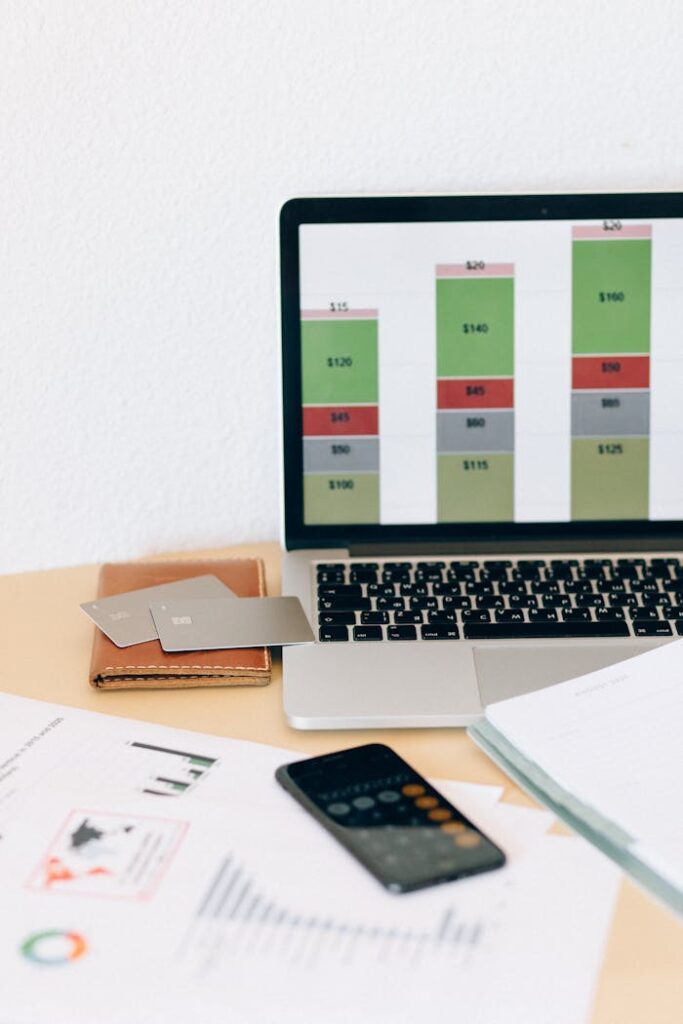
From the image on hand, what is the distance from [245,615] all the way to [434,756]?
0.20 m

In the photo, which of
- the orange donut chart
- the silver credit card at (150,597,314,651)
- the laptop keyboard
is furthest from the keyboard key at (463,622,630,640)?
the orange donut chart

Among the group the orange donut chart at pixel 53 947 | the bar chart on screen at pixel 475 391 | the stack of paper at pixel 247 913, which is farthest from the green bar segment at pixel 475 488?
the orange donut chart at pixel 53 947

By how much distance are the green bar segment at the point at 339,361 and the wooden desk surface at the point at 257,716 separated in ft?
0.51

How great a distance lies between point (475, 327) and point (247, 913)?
Answer: 507 millimetres

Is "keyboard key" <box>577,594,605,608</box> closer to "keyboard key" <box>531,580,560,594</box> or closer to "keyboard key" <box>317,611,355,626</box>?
"keyboard key" <box>531,580,560,594</box>

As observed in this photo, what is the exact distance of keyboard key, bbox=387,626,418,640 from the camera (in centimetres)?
75

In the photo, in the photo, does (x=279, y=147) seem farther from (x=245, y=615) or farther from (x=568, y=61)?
A: (x=245, y=615)

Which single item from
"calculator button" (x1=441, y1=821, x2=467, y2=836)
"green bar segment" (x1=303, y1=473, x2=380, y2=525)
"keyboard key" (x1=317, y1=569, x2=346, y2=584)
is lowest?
"calculator button" (x1=441, y1=821, x2=467, y2=836)

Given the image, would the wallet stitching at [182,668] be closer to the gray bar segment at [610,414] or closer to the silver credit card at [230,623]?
the silver credit card at [230,623]

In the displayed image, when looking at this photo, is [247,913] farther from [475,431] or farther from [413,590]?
[475,431]

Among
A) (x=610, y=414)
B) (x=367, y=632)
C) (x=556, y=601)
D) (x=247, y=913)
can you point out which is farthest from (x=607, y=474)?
(x=247, y=913)

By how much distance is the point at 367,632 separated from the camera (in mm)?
756

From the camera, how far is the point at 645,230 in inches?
33.6

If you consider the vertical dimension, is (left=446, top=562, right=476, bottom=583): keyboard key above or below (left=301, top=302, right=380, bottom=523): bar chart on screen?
below
